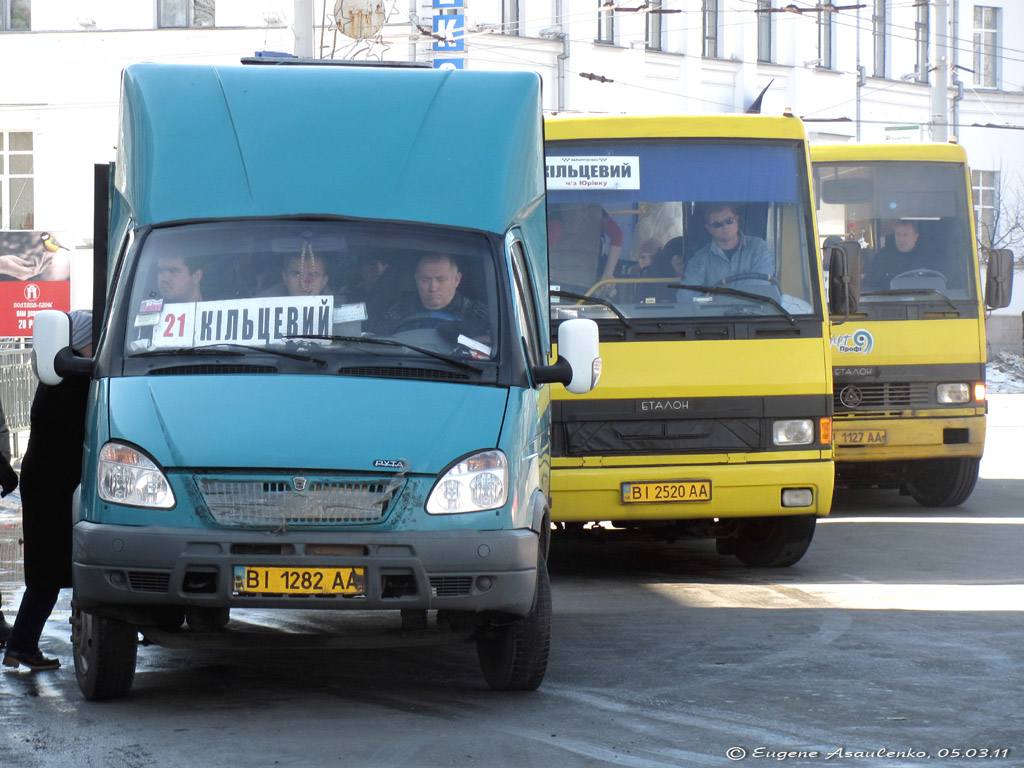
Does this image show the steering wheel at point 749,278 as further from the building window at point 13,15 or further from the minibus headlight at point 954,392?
the building window at point 13,15

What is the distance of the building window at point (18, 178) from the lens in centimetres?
3114

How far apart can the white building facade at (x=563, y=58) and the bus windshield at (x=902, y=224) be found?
9627 mm

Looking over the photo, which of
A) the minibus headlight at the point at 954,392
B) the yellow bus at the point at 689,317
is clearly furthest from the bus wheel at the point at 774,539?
the minibus headlight at the point at 954,392

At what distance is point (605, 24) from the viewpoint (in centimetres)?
3500

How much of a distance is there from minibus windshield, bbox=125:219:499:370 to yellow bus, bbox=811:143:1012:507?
23.7ft

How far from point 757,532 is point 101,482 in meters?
5.68

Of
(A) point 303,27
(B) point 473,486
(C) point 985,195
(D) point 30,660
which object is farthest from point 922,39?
(B) point 473,486

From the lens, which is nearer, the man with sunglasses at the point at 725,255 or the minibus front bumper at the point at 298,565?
the minibus front bumper at the point at 298,565

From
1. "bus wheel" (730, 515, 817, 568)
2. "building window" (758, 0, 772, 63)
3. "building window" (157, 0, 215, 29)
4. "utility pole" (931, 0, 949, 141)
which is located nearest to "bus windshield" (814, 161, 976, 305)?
"bus wheel" (730, 515, 817, 568)

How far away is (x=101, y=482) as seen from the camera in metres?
6.83

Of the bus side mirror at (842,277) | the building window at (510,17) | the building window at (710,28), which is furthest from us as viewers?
the building window at (710,28)

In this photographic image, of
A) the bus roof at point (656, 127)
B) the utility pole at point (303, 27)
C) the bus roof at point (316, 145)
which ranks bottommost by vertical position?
the bus roof at point (316, 145)

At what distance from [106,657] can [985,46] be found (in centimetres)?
4136

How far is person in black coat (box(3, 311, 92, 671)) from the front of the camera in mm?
7758
